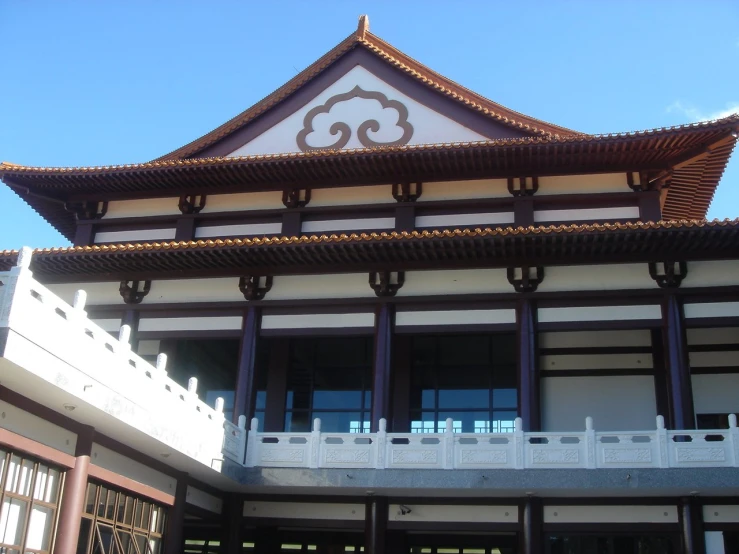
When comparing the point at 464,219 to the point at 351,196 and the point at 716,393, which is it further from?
the point at 716,393

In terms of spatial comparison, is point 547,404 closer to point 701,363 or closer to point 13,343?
point 701,363

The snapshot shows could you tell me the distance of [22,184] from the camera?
939 inches

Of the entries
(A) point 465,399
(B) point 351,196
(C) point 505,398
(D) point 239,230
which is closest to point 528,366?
(C) point 505,398

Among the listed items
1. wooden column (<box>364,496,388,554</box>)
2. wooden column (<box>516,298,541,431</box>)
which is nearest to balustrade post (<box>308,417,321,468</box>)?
wooden column (<box>364,496,388,554</box>)

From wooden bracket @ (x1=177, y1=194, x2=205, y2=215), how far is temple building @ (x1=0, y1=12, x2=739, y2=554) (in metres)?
0.04

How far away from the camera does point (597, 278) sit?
19.1m

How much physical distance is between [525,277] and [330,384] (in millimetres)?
5875

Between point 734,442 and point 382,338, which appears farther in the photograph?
point 382,338

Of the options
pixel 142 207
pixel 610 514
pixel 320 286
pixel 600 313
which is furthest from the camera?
pixel 142 207

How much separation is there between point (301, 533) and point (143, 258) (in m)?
7.24

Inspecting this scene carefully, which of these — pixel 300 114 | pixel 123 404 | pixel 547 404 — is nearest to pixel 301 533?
pixel 547 404

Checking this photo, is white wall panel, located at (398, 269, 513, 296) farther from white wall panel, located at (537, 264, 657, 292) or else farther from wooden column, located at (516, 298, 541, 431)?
white wall panel, located at (537, 264, 657, 292)

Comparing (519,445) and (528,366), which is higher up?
(528,366)

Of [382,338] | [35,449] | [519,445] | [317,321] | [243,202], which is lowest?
[35,449]
